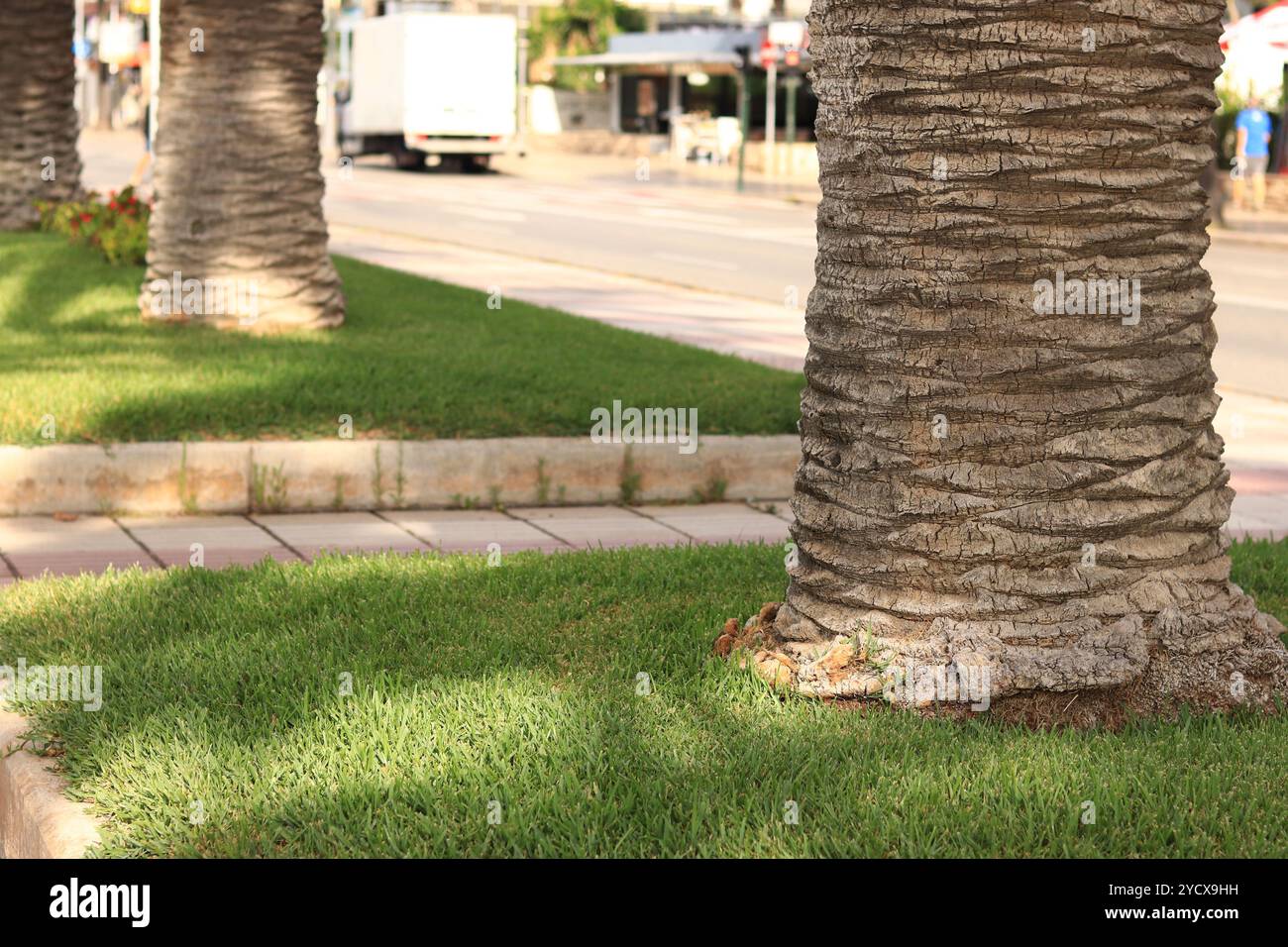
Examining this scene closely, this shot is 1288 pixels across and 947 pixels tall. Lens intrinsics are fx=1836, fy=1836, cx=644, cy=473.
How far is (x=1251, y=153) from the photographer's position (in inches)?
1276

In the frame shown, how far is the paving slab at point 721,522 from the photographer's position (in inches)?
309

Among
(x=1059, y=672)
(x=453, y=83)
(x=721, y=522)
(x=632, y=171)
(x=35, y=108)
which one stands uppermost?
(x=453, y=83)

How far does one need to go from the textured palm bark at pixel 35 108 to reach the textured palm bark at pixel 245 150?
21.8 feet

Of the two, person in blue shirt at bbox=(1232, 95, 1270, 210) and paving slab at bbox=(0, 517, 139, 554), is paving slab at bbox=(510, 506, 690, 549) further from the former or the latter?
person in blue shirt at bbox=(1232, 95, 1270, 210)

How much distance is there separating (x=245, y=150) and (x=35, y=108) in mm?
7516

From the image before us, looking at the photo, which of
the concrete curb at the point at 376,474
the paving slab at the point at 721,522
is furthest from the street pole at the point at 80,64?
the paving slab at the point at 721,522

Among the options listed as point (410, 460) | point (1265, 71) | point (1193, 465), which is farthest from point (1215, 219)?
point (1193, 465)

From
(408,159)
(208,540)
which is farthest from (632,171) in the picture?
(208,540)

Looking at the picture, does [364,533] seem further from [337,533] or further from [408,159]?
[408,159]

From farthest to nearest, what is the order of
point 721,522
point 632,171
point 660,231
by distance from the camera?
1. point 632,171
2. point 660,231
3. point 721,522

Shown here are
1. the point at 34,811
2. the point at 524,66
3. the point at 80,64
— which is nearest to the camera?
the point at 34,811

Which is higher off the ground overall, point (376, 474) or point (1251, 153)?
point (1251, 153)

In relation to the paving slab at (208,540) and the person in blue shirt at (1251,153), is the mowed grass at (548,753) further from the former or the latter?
the person in blue shirt at (1251,153)

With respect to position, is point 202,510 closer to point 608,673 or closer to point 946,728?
point 608,673
